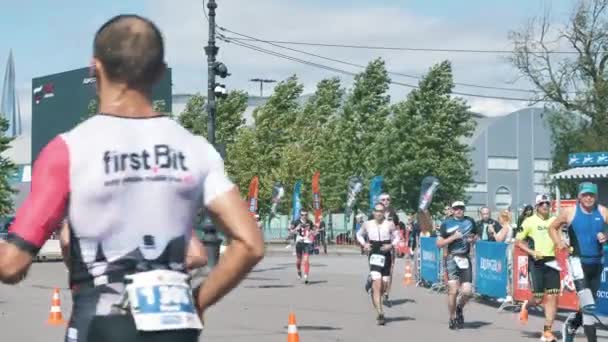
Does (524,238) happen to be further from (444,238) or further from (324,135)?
(324,135)

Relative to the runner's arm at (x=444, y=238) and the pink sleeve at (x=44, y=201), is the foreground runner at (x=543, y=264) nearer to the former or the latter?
the runner's arm at (x=444, y=238)

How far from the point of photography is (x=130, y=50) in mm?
3049

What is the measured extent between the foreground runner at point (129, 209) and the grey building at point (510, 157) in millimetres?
86972

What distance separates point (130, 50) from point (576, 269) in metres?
9.55

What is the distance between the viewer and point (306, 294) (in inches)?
902

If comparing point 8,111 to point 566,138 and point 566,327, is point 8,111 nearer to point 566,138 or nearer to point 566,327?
point 566,138

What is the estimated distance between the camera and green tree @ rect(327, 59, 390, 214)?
62688 millimetres

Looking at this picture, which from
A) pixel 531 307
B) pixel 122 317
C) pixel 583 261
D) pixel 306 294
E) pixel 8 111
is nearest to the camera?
pixel 122 317

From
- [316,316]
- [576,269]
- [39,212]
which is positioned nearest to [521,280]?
[316,316]

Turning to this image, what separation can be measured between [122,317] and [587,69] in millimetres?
53858

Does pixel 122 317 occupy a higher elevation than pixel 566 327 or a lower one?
higher

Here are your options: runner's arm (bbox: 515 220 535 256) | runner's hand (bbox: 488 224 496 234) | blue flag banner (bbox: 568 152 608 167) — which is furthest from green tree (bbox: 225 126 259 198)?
runner's arm (bbox: 515 220 535 256)

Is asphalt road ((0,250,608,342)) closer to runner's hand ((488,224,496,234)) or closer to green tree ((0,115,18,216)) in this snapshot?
runner's hand ((488,224,496,234))

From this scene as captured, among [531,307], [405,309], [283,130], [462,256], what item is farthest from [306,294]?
[283,130]
